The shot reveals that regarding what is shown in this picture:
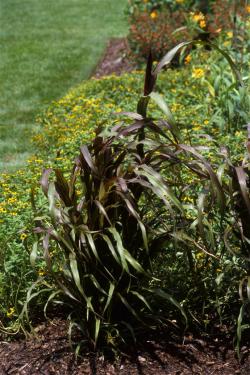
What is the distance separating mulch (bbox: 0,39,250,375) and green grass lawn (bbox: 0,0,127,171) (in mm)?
2971

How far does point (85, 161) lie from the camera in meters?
3.09

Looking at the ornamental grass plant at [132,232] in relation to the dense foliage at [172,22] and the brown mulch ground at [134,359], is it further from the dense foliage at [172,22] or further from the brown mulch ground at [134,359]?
the dense foliage at [172,22]

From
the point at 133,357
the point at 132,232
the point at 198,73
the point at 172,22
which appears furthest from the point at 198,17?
the point at 133,357

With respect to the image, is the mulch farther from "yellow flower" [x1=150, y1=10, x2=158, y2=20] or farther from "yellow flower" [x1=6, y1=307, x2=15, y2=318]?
"yellow flower" [x1=150, y1=10, x2=158, y2=20]

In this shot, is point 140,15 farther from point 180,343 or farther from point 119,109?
point 180,343

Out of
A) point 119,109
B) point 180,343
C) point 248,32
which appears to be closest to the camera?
point 180,343

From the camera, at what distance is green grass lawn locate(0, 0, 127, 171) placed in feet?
24.7

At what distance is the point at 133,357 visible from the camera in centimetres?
322

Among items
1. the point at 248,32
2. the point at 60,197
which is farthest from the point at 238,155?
the point at 248,32

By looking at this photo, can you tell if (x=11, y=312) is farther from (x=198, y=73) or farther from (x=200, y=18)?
(x=200, y=18)

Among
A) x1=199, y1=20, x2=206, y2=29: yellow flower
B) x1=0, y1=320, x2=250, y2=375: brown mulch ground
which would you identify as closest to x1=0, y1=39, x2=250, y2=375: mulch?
x1=0, y1=320, x2=250, y2=375: brown mulch ground

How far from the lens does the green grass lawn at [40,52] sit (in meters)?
7.54

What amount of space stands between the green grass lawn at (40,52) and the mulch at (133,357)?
297 centimetres

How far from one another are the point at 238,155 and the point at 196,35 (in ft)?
13.8
